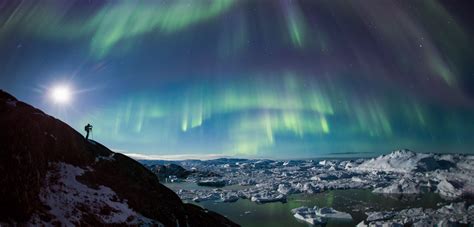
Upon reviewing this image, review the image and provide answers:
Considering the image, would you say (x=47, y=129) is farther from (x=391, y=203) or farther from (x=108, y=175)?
(x=391, y=203)

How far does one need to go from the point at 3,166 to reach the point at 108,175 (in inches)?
477

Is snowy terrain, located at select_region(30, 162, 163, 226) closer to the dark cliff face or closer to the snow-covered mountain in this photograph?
the dark cliff face

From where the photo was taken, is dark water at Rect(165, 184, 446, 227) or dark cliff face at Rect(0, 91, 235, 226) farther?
dark water at Rect(165, 184, 446, 227)

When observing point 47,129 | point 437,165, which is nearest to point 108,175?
point 47,129

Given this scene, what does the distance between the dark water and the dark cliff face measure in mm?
27324

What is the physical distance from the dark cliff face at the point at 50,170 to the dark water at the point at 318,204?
2732 cm

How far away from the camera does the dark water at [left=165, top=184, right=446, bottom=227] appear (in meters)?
64.8

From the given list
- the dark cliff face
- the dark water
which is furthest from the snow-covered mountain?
the dark cliff face

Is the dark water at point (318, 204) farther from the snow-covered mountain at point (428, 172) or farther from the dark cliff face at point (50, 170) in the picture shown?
the dark cliff face at point (50, 170)

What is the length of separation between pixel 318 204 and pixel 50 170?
238 ft

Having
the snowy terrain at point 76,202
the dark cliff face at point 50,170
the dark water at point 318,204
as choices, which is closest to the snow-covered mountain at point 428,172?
the dark water at point 318,204

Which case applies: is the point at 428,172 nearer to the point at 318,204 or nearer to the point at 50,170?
the point at 318,204

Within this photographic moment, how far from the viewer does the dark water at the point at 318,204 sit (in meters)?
64.8

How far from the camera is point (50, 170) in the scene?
23953 millimetres
